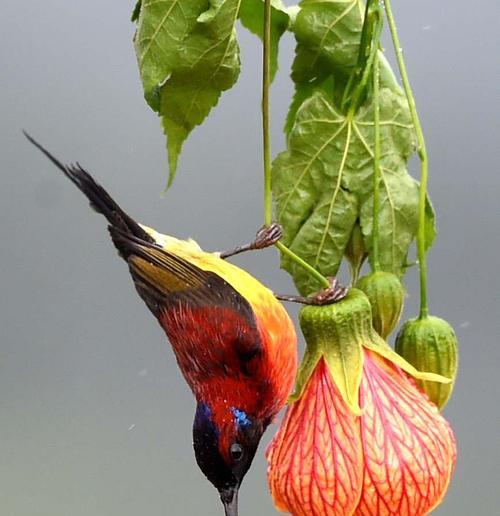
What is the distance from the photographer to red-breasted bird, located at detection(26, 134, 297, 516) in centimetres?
65

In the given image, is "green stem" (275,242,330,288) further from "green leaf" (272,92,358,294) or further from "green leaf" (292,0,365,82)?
"green leaf" (292,0,365,82)

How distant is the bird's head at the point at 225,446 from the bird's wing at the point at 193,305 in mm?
33

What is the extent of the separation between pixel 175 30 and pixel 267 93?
60mm

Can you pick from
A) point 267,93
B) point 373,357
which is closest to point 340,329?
point 373,357

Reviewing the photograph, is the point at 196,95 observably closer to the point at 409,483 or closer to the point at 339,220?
the point at 339,220

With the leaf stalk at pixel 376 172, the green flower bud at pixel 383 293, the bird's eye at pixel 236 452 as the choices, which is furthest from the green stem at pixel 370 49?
the bird's eye at pixel 236 452

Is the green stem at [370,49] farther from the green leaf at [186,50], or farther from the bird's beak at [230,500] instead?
the bird's beak at [230,500]

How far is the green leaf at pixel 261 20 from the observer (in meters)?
0.70

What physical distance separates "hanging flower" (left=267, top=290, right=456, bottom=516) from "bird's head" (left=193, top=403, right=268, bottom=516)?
0.02 metres

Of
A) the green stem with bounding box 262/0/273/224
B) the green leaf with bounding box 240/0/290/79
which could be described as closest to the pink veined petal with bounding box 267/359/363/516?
the green stem with bounding box 262/0/273/224

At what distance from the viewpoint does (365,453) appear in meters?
0.56

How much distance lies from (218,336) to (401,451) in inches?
5.9

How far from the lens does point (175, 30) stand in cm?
56

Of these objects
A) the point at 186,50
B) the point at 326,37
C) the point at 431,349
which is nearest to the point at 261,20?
the point at 326,37
